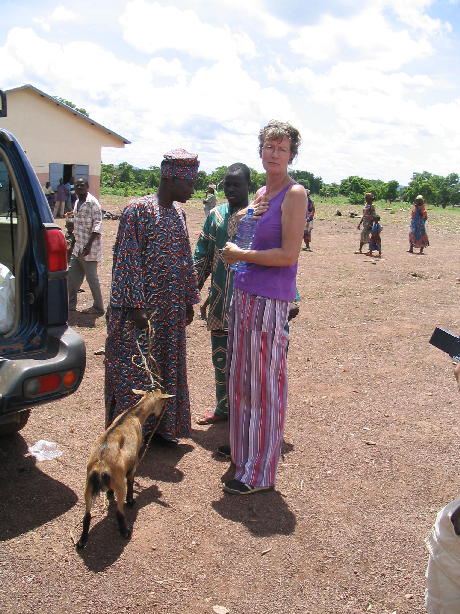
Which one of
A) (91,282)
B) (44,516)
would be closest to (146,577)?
(44,516)

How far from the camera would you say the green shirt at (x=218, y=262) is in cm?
446

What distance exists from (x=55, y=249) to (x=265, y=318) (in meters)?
1.25

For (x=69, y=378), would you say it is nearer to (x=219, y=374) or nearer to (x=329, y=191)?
(x=219, y=374)

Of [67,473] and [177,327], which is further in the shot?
[177,327]

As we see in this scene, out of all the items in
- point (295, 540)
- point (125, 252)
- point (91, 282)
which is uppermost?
point (125, 252)

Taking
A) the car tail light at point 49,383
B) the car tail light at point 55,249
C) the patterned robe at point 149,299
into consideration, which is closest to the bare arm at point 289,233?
the patterned robe at point 149,299

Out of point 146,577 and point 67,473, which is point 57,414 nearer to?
point 67,473

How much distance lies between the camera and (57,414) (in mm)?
4664

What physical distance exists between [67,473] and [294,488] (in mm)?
1397

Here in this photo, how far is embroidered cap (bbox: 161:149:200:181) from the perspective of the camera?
383 cm

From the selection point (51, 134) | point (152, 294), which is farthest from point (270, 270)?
point (51, 134)

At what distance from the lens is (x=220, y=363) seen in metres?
4.71

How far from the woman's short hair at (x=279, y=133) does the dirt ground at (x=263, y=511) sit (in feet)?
6.74

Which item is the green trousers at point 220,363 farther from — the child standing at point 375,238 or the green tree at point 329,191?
the green tree at point 329,191
